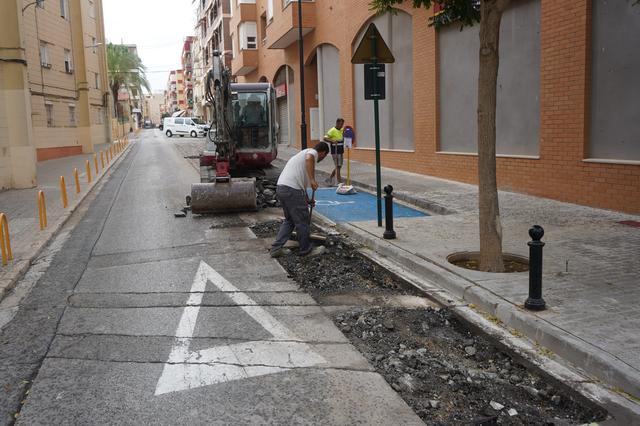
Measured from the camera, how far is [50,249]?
9297 millimetres

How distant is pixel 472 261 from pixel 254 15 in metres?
33.8

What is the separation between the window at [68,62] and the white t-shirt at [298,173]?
29223 mm

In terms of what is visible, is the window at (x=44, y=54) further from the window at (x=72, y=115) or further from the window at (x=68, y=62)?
the window at (x=72, y=115)

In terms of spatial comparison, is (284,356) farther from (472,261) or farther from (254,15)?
(254,15)

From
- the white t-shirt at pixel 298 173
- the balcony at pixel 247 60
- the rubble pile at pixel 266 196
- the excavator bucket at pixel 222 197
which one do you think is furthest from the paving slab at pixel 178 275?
the balcony at pixel 247 60

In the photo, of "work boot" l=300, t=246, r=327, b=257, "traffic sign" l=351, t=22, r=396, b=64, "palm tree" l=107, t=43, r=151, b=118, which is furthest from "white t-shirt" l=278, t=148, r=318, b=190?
"palm tree" l=107, t=43, r=151, b=118

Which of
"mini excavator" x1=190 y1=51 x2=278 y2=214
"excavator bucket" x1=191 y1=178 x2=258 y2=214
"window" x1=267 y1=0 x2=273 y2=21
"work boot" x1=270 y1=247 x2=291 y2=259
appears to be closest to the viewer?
"work boot" x1=270 y1=247 x2=291 y2=259

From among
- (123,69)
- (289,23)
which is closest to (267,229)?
(289,23)

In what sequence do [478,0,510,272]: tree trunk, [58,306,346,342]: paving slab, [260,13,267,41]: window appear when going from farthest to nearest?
1. [260,13,267,41]: window
2. [478,0,510,272]: tree trunk
3. [58,306,346,342]: paving slab

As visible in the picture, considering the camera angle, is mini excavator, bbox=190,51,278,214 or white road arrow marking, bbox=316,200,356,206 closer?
mini excavator, bbox=190,51,278,214

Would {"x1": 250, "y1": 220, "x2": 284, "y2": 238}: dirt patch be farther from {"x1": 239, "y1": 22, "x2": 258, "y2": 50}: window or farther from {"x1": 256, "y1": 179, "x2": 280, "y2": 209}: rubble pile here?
{"x1": 239, "y1": 22, "x2": 258, "y2": 50}: window

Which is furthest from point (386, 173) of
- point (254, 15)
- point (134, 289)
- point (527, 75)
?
point (254, 15)

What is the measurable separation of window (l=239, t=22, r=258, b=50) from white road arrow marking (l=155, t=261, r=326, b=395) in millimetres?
Answer: 35307

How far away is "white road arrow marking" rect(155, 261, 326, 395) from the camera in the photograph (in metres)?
4.31
